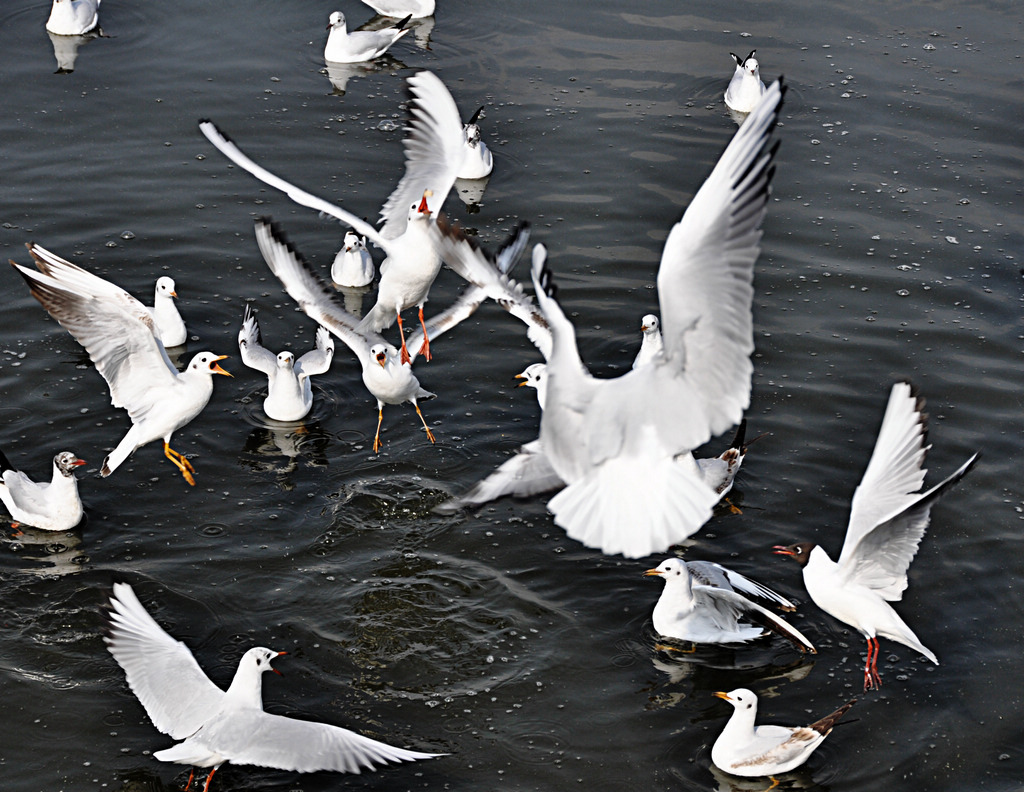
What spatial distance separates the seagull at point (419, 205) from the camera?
8305 mm

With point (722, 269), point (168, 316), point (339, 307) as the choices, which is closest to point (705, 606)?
point (722, 269)

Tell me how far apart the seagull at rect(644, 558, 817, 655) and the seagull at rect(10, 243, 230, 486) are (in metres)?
3.23

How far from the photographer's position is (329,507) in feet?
26.9

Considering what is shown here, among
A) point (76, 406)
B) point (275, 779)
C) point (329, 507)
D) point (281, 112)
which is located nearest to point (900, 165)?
point (281, 112)

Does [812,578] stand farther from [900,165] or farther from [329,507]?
[900,165]

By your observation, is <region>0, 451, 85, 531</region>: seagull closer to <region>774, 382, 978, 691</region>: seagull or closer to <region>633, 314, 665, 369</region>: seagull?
<region>633, 314, 665, 369</region>: seagull

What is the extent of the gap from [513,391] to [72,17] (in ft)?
26.6

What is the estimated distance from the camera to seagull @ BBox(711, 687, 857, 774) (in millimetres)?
6043

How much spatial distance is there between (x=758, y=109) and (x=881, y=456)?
2.29m

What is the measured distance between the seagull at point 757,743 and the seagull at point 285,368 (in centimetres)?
399

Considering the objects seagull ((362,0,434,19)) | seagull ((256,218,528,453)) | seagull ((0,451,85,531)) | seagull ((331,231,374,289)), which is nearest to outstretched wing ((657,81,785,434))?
seagull ((256,218,528,453))

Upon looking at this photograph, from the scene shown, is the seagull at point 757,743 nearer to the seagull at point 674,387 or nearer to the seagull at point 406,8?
the seagull at point 674,387

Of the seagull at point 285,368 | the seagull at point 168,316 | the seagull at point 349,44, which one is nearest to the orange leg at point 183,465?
the seagull at point 285,368

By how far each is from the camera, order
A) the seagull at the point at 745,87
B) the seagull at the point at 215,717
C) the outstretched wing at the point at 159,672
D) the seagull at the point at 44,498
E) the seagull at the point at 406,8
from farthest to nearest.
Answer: the seagull at the point at 406,8 → the seagull at the point at 745,87 → the seagull at the point at 44,498 → the outstretched wing at the point at 159,672 → the seagull at the point at 215,717
